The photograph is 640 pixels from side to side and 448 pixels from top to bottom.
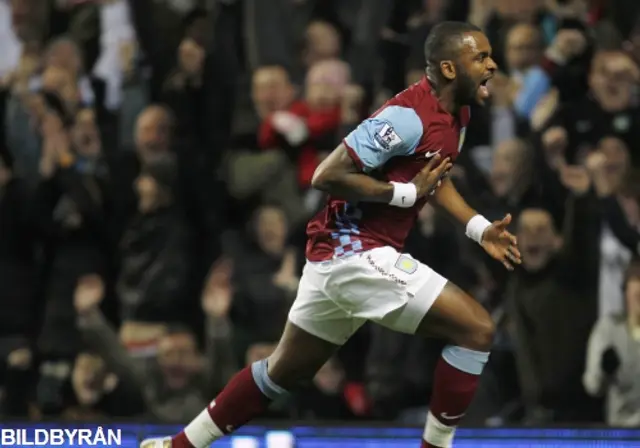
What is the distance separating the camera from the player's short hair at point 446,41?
600cm

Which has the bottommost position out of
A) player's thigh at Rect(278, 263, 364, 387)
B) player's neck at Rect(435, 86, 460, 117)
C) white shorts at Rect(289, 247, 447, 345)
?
player's thigh at Rect(278, 263, 364, 387)

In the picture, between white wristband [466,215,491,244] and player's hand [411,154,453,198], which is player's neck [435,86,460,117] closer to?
player's hand [411,154,453,198]

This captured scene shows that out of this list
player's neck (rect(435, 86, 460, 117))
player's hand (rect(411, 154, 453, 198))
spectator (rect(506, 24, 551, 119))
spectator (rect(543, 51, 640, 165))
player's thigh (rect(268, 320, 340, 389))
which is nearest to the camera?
player's hand (rect(411, 154, 453, 198))

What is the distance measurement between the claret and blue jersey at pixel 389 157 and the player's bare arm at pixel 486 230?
0.79 ft

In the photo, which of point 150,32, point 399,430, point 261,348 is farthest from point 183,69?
point 399,430

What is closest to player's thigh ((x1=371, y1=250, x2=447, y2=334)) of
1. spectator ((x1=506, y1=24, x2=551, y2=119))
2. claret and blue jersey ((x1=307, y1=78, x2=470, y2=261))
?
claret and blue jersey ((x1=307, y1=78, x2=470, y2=261))

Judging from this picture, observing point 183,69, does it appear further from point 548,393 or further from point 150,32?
point 548,393

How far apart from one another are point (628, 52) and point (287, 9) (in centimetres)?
224

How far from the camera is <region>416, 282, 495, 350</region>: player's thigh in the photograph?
5891 millimetres

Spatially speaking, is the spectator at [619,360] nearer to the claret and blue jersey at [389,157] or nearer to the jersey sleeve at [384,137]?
the claret and blue jersey at [389,157]

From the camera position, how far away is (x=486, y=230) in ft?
20.0

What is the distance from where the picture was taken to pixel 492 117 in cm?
913

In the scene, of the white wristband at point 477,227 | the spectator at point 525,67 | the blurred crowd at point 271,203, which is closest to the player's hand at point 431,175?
the white wristband at point 477,227

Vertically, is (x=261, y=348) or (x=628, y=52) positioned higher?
(x=628, y=52)
